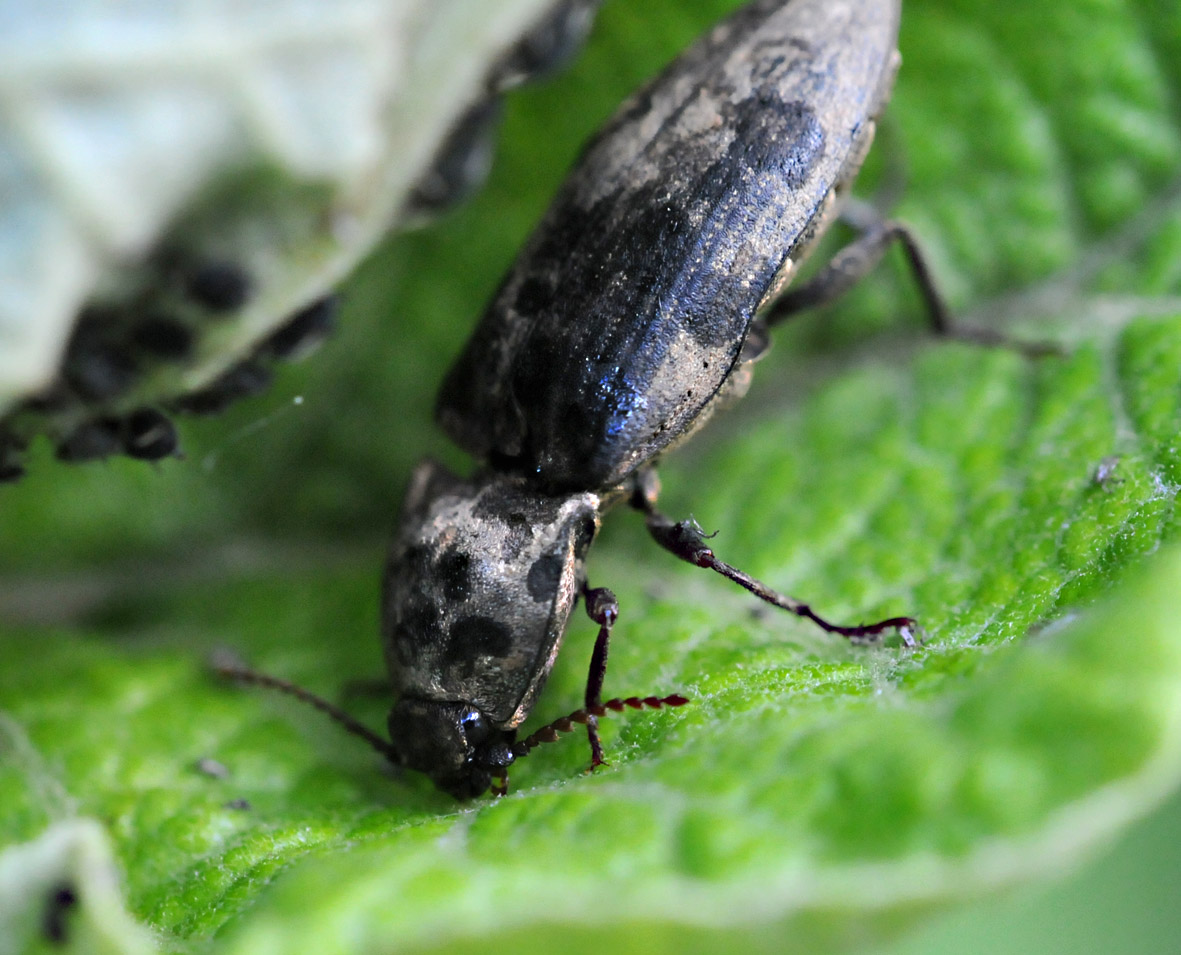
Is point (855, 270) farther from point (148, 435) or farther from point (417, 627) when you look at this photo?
point (148, 435)

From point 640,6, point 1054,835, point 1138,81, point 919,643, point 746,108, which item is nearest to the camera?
point 1054,835

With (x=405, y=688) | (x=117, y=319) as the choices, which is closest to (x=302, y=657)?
(x=405, y=688)

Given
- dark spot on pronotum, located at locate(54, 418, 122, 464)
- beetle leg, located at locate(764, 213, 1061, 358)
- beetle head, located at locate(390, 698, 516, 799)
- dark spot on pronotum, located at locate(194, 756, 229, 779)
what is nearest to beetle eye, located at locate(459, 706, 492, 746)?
beetle head, located at locate(390, 698, 516, 799)

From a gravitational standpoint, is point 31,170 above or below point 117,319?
above

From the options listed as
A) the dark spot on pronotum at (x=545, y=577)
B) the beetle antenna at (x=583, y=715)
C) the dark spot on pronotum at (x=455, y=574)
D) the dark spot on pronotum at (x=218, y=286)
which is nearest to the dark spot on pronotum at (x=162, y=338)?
the dark spot on pronotum at (x=218, y=286)

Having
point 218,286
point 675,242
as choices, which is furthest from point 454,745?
point 675,242

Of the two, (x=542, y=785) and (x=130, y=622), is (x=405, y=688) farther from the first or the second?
(x=130, y=622)

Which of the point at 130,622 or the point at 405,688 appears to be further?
the point at 130,622
